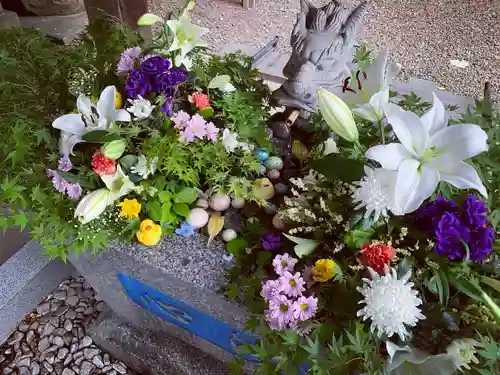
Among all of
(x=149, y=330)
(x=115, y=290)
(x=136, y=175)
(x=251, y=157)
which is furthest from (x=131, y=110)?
(x=149, y=330)

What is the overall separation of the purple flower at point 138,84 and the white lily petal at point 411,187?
0.52 metres

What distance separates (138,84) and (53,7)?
6.64 feet

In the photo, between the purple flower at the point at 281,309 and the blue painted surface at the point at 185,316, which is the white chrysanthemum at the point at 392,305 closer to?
the purple flower at the point at 281,309

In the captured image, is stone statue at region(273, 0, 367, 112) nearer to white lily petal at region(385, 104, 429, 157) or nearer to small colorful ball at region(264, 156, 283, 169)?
small colorful ball at region(264, 156, 283, 169)

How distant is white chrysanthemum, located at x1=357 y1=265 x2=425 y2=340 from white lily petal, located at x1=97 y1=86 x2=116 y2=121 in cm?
55

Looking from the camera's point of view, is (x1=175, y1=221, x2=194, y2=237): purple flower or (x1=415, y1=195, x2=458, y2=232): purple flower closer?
(x1=415, y1=195, x2=458, y2=232): purple flower

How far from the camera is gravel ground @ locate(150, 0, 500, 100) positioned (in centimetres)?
249

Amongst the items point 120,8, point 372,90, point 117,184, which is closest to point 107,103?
point 117,184

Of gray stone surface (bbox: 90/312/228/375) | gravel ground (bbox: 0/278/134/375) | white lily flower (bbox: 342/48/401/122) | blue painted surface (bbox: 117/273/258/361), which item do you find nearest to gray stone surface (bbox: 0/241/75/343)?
gravel ground (bbox: 0/278/134/375)

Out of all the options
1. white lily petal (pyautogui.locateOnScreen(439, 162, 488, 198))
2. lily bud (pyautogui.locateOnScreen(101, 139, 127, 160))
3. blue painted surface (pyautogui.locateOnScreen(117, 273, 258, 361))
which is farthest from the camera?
blue painted surface (pyautogui.locateOnScreen(117, 273, 258, 361))

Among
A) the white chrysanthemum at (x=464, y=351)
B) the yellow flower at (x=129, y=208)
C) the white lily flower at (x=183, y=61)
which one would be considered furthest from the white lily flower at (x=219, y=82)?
the white chrysanthemum at (x=464, y=351)

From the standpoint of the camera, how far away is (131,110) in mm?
960

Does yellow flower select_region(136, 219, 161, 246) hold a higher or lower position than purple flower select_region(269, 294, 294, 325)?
lower

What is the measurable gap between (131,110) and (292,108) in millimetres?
333
